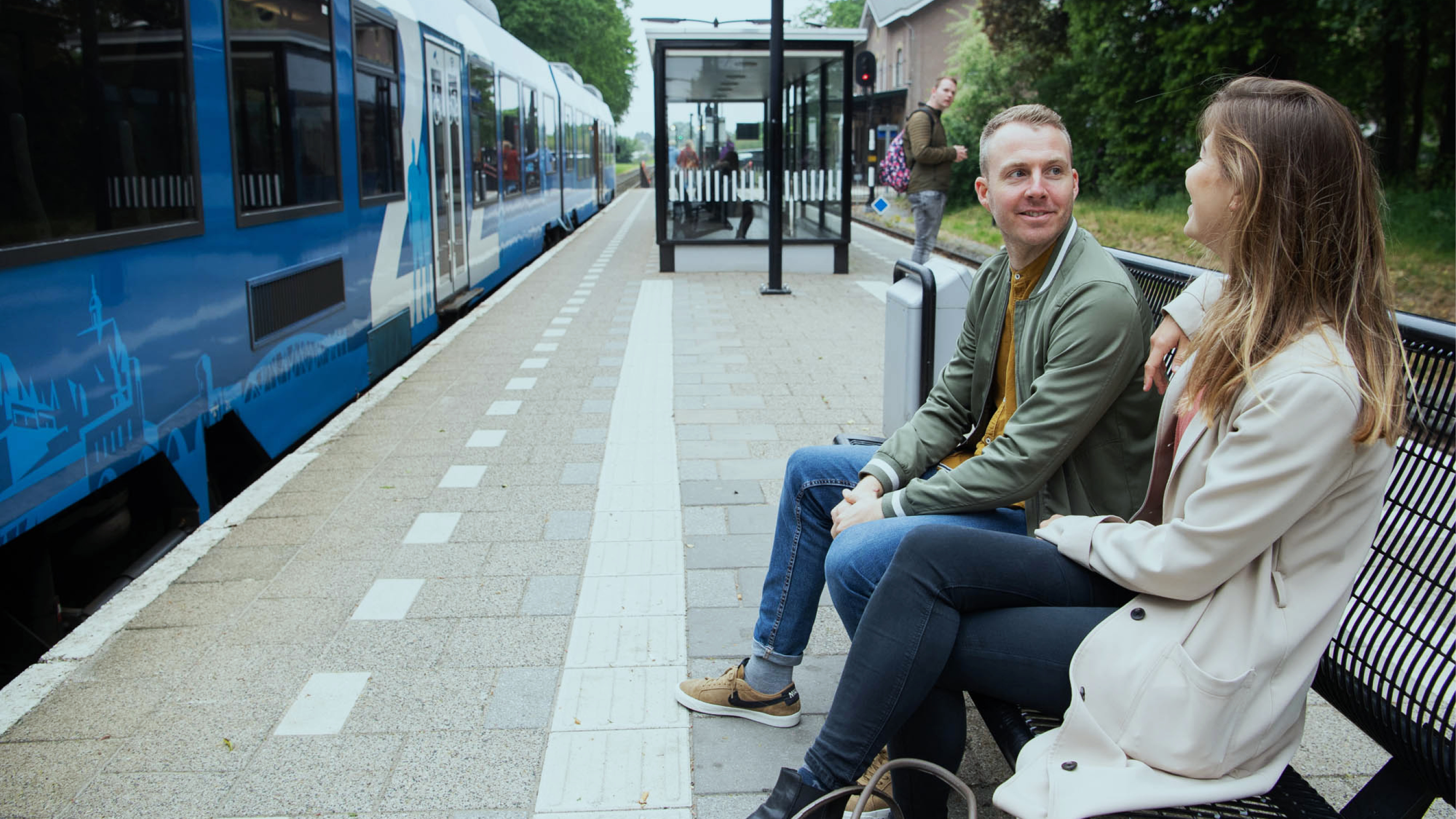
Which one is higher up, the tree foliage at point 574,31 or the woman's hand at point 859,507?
the tree foliage at point 574,31

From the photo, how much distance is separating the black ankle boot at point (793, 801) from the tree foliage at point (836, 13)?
83868mm

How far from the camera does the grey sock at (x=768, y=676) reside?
2.98 metres

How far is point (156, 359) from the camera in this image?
4.47 m

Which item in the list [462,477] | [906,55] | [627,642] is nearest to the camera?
[627,642]

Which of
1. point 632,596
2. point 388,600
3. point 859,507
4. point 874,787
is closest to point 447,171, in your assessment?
point 388,600

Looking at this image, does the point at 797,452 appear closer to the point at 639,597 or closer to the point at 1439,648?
the point at 639,597

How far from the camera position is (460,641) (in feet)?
11.7

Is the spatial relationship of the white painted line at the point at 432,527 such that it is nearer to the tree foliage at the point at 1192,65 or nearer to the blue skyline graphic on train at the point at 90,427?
the blue skyline graphic on train at the point at 90,427

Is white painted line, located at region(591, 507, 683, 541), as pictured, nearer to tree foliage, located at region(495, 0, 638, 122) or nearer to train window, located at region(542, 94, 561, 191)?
train window, located at region(542, 94, 561, 191)

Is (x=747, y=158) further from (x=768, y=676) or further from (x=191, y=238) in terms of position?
(x=768, y=676)

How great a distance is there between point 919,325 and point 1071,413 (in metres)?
1.92

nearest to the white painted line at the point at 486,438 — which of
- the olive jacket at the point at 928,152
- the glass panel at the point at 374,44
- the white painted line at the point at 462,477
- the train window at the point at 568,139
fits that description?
the white painted line at the point at 462,477

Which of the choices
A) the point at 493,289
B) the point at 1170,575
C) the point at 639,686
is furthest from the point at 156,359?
the point at 493,289

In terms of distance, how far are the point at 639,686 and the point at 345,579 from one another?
53.8 inches
